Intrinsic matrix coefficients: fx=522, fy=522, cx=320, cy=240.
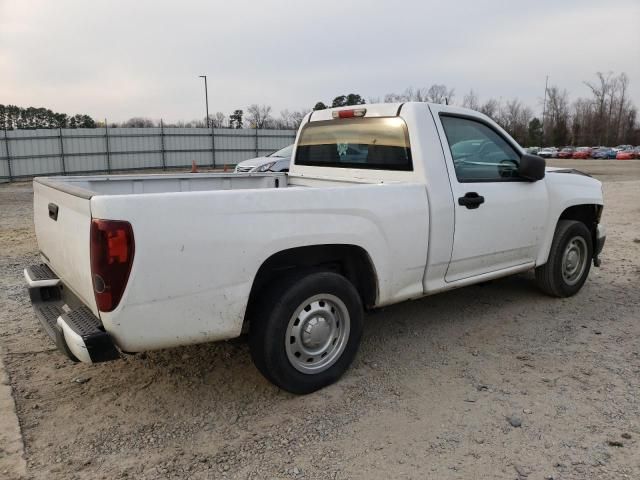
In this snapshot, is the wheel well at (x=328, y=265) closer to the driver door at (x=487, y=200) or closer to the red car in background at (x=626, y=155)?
the driver door at (x=487, y=200)

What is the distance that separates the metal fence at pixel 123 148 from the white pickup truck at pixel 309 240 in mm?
21904

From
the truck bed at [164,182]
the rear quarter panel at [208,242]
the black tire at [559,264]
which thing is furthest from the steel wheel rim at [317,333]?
the black tire at [559,264]

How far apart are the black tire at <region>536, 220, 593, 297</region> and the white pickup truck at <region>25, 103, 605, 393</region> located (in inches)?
0.8

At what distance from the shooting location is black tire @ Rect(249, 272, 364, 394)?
3.13 meters

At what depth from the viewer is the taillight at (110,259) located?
2.56 metres

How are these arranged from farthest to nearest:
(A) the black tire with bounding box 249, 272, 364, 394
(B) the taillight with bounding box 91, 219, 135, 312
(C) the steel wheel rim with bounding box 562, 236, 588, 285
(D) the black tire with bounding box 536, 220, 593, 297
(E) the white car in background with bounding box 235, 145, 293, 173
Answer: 1. (E) the white car in background with bounding box 235, 145, 293, 173
2. (C) the steel wheel rim with bounding box 562, 236, 588, 285
3. (D) the black tire with bounding box 536, 220, 593, 297
4. (A) the black tire with bounding box 249, 272, 364, 394
5. (B) the taillight with bounding box 91, 219, 135, 312

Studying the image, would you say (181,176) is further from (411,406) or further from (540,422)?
(540,422)

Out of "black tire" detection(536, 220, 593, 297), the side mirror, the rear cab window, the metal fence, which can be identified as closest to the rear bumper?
the rear cab window

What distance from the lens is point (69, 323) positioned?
110 inches

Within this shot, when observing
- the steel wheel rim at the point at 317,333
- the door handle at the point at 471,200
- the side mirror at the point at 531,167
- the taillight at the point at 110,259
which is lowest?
the steel wheel rim at the point at 317,333

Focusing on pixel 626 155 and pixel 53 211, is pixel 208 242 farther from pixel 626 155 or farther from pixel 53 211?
pixel 626 155

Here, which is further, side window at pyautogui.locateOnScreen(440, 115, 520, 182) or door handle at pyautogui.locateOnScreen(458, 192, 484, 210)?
side window at pyautogui.locateOnScreen(440, 115, 520, 182)

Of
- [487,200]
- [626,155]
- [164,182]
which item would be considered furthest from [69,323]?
[626,155]

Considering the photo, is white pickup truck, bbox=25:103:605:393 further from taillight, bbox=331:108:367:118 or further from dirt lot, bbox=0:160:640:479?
dirt lot, bbox=0:160:640:479
